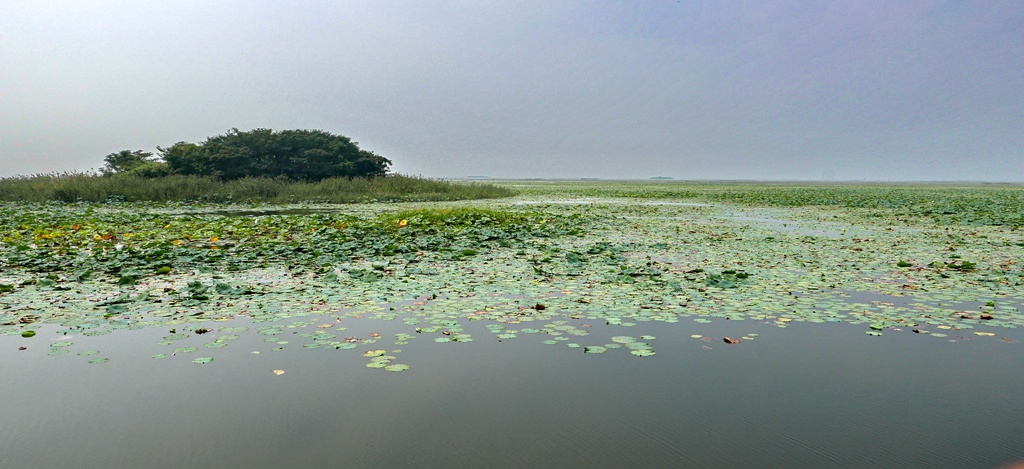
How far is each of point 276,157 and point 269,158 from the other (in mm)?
669

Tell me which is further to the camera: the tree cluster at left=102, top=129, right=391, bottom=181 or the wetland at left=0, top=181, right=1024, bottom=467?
the tree cluster at left=102, top=129, right=391, bottom=181

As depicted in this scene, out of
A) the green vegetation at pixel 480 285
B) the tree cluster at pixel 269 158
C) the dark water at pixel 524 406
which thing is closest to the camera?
the dark water at pixel 524 406

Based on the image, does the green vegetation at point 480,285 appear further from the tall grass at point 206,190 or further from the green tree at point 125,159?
the green tree at point 125,159

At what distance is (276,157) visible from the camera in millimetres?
38500

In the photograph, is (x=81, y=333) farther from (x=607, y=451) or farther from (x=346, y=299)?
(x=607, y=451)

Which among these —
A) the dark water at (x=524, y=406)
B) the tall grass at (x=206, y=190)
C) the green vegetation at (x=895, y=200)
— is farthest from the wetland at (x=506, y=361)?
the tall grass at (x=206, y=190)

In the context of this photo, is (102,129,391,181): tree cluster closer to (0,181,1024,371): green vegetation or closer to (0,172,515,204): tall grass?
(0,172,515,204): tall grass

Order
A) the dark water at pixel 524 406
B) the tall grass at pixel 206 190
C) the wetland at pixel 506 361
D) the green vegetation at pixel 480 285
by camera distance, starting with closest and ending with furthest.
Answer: the dark water at pixel 524 406 → the wetland at pixel 506 361 → the green vegetation at pixel 480 285 → the tall grass at pixel 206 190

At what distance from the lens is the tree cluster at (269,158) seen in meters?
35.8

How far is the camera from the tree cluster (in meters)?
35.8

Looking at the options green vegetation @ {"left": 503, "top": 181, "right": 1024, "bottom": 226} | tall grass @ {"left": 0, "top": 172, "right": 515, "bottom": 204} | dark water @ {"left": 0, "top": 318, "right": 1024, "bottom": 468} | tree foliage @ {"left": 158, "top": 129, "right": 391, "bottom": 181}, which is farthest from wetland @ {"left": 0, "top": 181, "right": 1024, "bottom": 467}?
tree foliage @ {"left": 158, "top": 129, "right": 391, "bottom": 181}

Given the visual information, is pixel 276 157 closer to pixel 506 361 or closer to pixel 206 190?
pixel 206 190

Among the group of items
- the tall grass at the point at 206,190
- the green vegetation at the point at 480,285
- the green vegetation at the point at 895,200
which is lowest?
the green vegetation at the point at 480,285

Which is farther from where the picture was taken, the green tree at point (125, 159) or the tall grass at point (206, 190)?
the green tree at point (125, 159)
